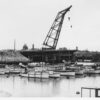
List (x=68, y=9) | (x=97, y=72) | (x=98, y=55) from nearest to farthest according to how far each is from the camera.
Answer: (x=68, y=9) < (x=97, y=72) < (x=98, y=55)

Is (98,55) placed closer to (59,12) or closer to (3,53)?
(3,53)

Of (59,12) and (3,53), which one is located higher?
(59,12)

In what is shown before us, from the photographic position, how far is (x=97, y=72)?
49.9 metres

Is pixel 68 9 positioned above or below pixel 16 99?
above

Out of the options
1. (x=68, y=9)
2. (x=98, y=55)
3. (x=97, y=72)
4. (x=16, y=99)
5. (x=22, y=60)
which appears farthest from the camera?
(x=98, y=55)

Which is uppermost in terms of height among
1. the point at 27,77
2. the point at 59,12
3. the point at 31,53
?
the point at 59,12

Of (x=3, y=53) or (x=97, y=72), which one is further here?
(x=3, y=53)

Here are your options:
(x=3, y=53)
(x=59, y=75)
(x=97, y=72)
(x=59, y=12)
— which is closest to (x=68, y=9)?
(x=59, y=12)

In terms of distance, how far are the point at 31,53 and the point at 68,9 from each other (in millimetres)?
34543

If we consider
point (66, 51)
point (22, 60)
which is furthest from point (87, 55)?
point (22, 60)

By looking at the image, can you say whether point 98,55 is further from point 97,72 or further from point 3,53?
point 97,72

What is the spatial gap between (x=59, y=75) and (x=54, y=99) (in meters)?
36.5

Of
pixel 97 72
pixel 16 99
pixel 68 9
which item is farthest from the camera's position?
Answer: pixel 97 72

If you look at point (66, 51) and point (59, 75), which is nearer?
point (59, 75)
